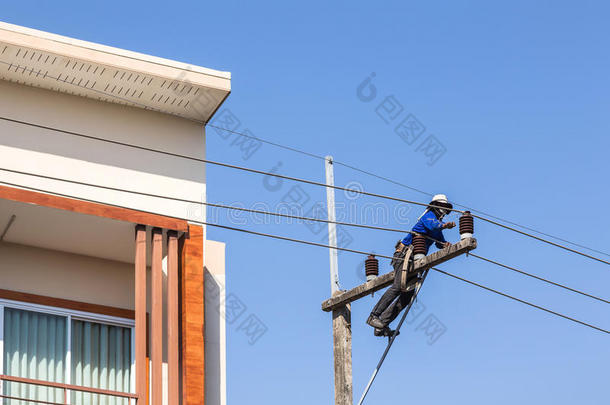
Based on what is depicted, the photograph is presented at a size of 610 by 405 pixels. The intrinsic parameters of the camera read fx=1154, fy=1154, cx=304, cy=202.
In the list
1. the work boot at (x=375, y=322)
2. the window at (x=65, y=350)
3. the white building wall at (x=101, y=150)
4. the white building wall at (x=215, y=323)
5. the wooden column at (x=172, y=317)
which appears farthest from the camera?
the white building wall at (x=101, y=150)

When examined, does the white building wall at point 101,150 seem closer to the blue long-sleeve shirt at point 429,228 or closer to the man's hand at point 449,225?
the blue long-sleeve shirt at point 429,228

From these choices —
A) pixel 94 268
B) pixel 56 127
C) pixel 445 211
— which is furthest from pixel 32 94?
pixel 445 211

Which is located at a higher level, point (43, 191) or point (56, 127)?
point (56, 127)

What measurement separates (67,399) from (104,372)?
76 centimetres

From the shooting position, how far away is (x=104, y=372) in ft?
56.0

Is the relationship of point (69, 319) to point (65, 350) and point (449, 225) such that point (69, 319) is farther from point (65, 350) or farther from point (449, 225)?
point (449, 225)

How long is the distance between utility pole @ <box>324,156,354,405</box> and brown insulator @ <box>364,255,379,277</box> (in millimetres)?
510

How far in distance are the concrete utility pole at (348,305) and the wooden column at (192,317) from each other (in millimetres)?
1891

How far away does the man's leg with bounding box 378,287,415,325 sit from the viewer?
53.0 feet

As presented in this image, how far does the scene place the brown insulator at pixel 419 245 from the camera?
1598cm

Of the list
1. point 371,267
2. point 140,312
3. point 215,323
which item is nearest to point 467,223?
point 371,267

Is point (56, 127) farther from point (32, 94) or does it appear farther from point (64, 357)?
point (64, 357)

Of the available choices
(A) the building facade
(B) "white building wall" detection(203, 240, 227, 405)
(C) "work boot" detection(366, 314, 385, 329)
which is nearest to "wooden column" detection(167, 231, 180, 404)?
(A) the building facade

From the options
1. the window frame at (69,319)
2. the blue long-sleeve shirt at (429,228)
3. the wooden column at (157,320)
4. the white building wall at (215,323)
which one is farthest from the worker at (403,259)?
the window frame at (69,319)
